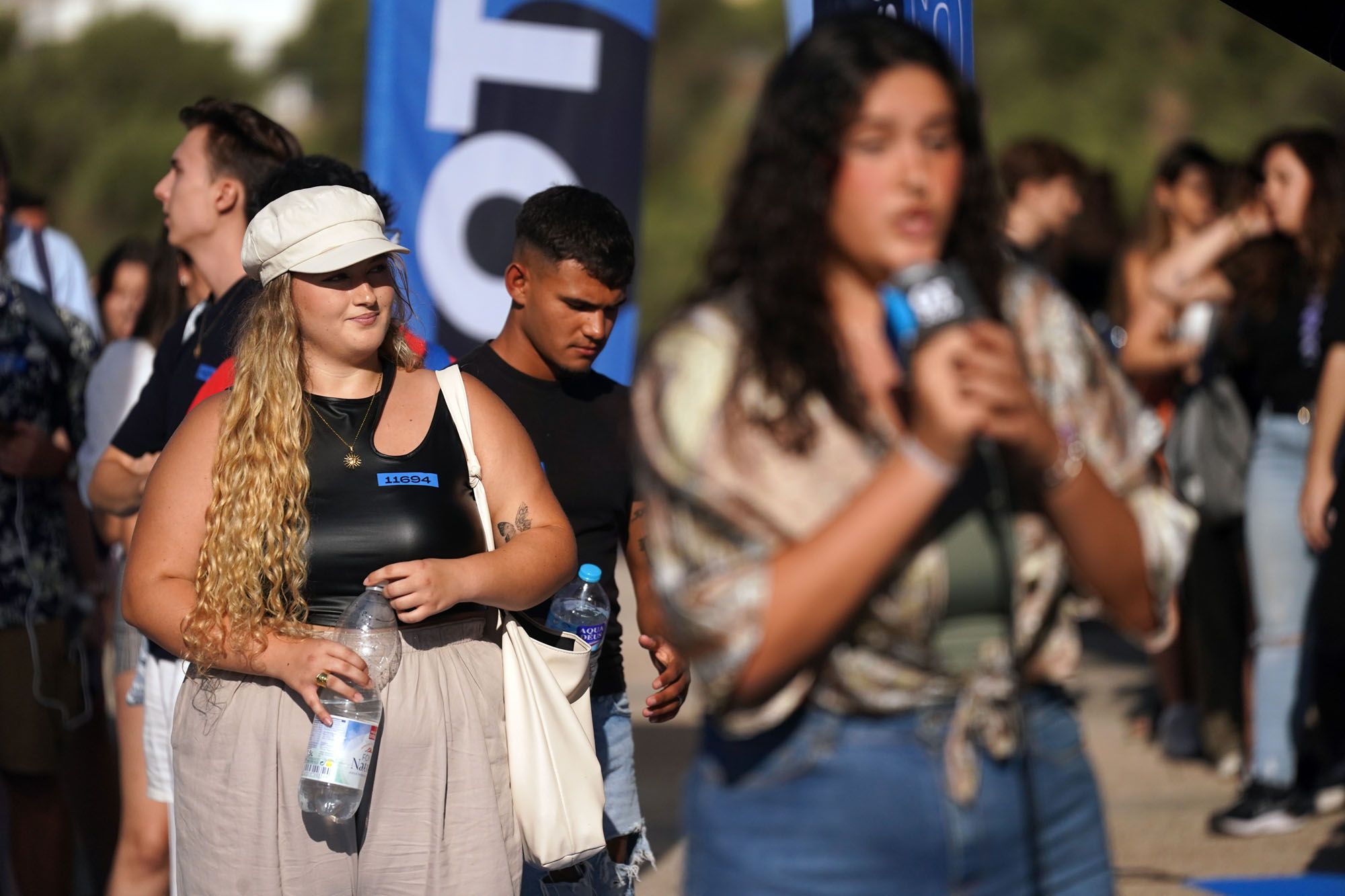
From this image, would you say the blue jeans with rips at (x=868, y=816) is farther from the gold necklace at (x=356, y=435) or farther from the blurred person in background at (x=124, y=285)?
the blurred person in background at (x=124, y=285)

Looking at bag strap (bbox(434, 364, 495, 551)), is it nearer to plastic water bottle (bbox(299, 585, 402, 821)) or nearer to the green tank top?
plastic water bottle (bbox(299, 585, 402, 821))

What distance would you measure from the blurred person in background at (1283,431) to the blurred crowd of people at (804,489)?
0.05 feet

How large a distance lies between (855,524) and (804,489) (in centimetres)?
13

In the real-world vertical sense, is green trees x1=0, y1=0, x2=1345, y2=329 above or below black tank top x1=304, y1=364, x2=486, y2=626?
above

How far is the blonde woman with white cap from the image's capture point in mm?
3088

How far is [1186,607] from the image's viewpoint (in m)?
7.36

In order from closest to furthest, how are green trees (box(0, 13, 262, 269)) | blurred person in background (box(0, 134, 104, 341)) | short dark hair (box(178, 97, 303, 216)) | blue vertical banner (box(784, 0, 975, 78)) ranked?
blue vertical banner (box(784, 0, 975, 78)), short dark hair (box(178, 97, 303, 216)), blurred person in background (box(0, 134, 104, 341)), green trees (box(0, 13, 262, 269))

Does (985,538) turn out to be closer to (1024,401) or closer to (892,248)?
(1024,401)

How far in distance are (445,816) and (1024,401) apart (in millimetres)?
1793

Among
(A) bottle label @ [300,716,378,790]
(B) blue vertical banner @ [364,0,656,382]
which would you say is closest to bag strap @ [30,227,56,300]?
(B) blue vertical banner @ [364,0,656,382]

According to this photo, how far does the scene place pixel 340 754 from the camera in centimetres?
299

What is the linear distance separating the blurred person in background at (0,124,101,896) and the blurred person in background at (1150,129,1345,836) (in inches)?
167

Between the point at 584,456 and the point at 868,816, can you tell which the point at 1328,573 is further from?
the point at 868,816

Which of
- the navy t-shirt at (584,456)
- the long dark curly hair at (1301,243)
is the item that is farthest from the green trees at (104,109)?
the navy t-shirt at (584,456)
